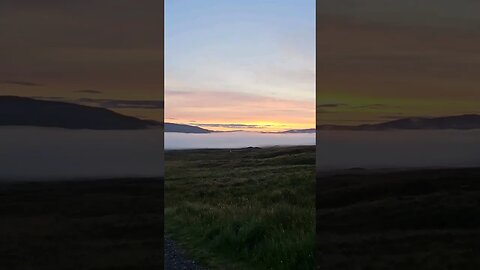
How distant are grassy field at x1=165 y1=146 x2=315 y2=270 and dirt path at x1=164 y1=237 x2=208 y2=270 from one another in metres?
0.11

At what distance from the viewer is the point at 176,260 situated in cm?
573

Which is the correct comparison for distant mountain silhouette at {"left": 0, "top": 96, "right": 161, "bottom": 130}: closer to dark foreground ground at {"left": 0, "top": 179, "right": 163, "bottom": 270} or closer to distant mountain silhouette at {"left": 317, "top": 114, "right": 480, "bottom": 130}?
dark foreground ground at {"left": 0, "top": 179, "right": 163, "bottom": 270}

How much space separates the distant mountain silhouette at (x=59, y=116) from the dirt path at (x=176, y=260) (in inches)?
75.2

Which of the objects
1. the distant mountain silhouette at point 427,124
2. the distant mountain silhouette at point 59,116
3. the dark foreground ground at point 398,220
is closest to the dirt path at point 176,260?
the dark foreground ground at point 398,220

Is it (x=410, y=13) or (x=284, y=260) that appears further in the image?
(x=284, y=260)

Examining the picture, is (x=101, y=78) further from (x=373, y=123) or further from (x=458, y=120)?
(x=458, y=120)

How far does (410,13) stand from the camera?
15.5 feet

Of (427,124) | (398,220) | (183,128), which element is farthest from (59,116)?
(427,124)

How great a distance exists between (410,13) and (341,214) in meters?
1.92

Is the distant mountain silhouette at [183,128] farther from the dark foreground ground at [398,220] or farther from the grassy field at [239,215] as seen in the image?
the dark foreground ground at [398,220]

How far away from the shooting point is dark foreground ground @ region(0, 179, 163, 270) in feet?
12.9

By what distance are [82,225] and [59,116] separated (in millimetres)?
870

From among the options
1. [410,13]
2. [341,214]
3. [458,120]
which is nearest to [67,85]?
[341,214]

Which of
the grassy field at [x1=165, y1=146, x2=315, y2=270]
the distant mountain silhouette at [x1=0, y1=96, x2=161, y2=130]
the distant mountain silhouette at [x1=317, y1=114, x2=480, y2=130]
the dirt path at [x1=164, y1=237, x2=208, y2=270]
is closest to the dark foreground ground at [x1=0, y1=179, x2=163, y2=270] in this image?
the distant mountain silhouette at [x1=0, y1=96, x2=161, y2=130]
